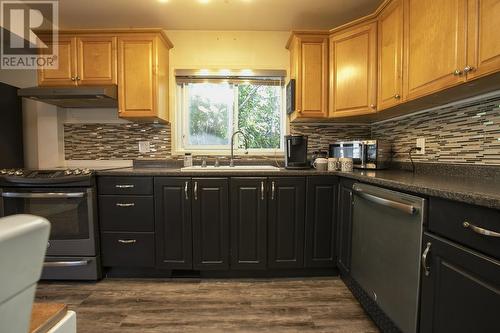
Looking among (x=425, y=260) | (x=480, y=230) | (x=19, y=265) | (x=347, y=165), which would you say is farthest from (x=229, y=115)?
(x=19, y=265)

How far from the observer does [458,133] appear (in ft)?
5.32

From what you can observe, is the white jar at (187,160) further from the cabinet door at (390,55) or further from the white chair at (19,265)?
the white chair at (19,265)

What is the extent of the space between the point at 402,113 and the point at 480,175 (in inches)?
32.7

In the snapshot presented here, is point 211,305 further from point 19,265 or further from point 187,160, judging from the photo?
point 19,265

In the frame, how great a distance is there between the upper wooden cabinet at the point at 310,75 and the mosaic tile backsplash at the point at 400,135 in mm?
335

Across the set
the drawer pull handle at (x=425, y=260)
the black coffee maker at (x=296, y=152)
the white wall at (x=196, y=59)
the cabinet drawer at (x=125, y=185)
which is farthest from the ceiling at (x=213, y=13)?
the drawer pull handle at (x=425, y=260)

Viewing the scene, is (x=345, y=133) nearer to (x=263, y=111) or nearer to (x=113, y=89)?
(x=263, y=111)

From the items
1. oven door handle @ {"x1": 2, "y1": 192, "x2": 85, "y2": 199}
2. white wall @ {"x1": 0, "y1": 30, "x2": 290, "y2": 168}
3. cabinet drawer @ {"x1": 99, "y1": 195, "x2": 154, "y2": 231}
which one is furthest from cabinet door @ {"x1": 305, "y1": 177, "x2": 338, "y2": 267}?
oven door handle @ {"x1": 2, "y1": 192, "x2": 85, "y2": 199}

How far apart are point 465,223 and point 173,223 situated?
180 centimetres

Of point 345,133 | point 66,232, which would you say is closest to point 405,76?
point 345,133

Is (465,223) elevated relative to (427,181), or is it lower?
lower

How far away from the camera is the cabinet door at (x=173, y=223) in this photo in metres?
1.99

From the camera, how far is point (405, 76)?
5.46ft

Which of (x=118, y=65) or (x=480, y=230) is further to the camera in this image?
(x=118, y=65)
